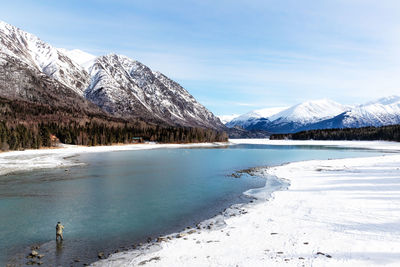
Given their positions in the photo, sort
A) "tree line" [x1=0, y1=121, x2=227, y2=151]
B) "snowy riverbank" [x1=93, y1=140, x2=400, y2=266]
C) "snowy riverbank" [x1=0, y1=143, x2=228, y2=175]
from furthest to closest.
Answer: "tree line" [x1=0, y1=121, x2=227, y2=151]
"snowy riverbank" [x1=0, y1=143, x2=228, y2=175]
"snowy riverbank" [x1=93, y1=140, x2=400, y2=266]

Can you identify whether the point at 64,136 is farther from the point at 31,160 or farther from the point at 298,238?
the point at 298,238

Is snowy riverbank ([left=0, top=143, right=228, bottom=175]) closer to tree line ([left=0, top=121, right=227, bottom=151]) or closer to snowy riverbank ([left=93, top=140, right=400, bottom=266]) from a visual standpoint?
tree line ([left=0, top=121, right=227, bottom=151])

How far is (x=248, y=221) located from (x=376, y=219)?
9548 mm

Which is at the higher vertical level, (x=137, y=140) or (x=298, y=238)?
(x=137, y=140)

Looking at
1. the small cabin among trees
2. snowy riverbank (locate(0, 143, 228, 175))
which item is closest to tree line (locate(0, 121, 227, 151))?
the small cabin among trees

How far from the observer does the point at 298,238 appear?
18578 mm

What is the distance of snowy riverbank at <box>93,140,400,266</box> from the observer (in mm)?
15414

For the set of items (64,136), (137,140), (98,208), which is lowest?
(98,208)

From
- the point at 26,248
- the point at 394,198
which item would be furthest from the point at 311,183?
the point at 26,248

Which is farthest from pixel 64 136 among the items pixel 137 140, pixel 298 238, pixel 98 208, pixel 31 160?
pixel 298 238

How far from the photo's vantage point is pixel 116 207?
28109 mm

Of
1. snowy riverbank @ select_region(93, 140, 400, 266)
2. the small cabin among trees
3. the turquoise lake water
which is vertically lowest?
the turquoise lake water

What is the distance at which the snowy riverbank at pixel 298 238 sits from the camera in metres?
15.4

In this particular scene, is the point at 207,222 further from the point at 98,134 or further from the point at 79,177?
the point at 98,134
